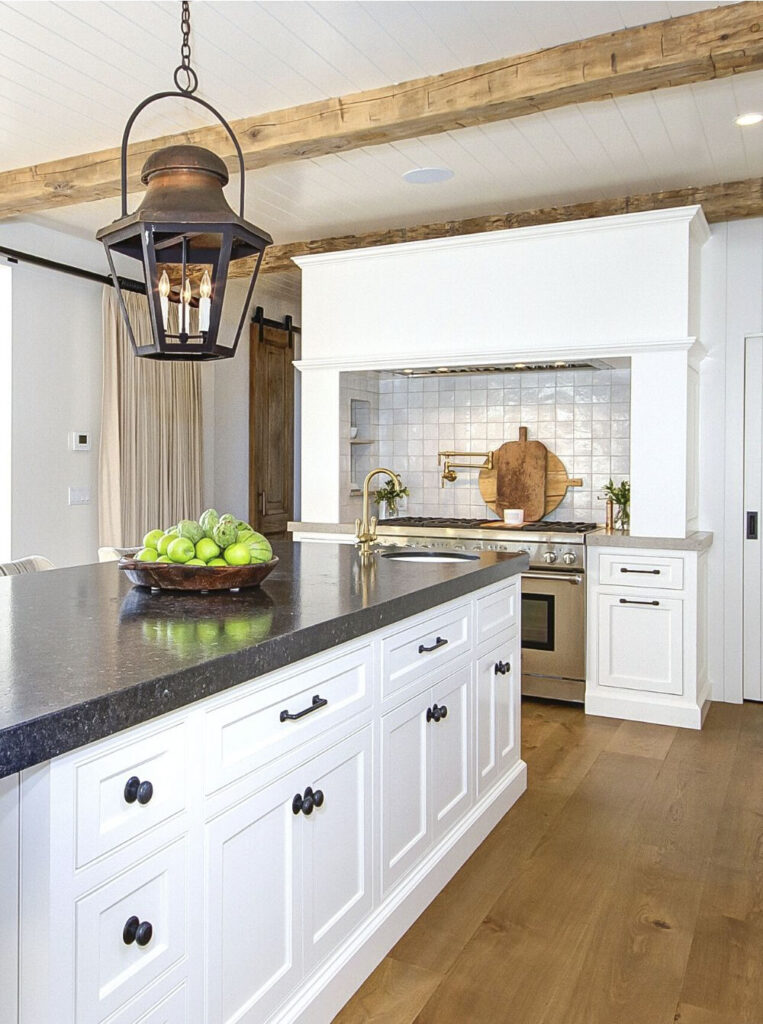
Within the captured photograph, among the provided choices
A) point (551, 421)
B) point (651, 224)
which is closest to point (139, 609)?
point (651, 224)

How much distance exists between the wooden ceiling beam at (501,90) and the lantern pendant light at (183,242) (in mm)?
1420

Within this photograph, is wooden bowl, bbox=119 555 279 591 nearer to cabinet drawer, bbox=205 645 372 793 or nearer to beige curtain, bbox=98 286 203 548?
cabinet drawer, bbox=205 645 372 793

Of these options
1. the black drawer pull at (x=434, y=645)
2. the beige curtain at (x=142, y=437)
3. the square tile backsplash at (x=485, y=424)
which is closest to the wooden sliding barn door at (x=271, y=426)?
the beige curtain at (x=142, y=437)

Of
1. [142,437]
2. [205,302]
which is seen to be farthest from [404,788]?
[142,437]

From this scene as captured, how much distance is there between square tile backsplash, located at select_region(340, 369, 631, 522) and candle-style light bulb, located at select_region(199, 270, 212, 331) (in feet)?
10.9

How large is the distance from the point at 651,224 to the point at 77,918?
157 inches

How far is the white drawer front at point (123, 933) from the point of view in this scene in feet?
4.05

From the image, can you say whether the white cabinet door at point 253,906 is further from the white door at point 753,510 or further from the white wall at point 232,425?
the white wall at point 232,425

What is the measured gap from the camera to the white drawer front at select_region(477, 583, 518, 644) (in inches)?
112

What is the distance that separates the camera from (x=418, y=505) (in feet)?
18.8

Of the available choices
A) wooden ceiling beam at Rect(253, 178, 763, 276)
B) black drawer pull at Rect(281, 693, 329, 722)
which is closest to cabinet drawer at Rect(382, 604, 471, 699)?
black drawer pull at Rect(281, 693, 329, 722)

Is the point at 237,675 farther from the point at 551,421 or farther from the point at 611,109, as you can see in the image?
the point at 551,421

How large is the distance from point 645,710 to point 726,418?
5.35ft

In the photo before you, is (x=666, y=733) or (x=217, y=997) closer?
(x=217, y=997)
